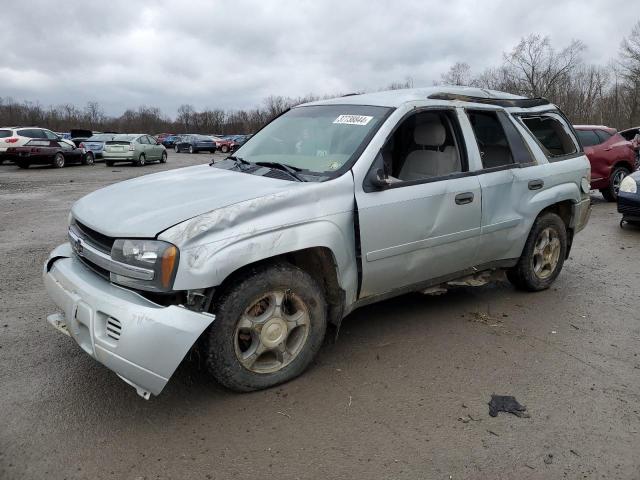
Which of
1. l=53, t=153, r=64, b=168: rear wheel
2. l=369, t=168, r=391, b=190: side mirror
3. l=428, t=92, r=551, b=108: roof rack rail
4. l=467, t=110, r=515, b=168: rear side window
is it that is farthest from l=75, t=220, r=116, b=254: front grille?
l=53, t=153, r=64, b=168: rear wheel

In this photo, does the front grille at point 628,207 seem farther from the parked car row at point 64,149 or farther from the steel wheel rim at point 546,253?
the parked car row at point 64,149

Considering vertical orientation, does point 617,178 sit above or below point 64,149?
above

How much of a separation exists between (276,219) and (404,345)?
1560mm

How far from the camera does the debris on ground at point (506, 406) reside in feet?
9.87

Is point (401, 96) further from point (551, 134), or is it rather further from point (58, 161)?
point (58, 161)

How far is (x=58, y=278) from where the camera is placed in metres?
3.19

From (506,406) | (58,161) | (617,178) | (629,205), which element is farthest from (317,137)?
(58,161)

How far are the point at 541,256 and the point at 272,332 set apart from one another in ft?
10.2

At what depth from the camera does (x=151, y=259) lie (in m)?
2.72

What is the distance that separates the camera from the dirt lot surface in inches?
101

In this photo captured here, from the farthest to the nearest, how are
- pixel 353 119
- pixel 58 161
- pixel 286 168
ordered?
pixel 58 161
pixel 353 119
pixel 286 168

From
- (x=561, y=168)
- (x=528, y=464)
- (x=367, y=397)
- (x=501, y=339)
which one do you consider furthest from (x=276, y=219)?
(x=561, y=168)

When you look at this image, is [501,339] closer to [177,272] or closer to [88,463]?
[177,272]

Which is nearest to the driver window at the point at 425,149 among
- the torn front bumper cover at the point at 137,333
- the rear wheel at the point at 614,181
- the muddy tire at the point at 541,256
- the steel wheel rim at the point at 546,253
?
the muddy tire at the point at 541,256
